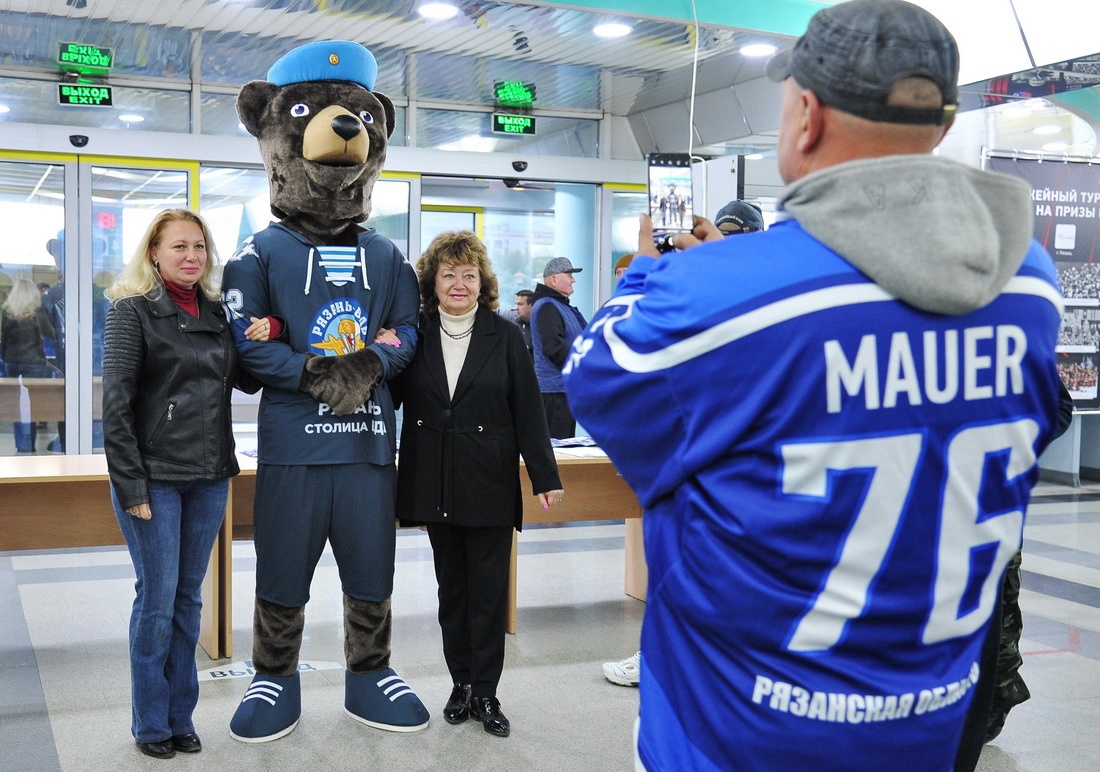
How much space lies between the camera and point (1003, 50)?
6.04 meters

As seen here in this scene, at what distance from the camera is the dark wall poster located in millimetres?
7852

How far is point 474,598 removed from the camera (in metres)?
3.47

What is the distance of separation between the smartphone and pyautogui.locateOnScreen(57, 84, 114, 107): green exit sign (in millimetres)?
7752

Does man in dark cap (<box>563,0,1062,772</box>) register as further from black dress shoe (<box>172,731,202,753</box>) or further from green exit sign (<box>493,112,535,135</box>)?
green exit sign (<box>493,112,535,135</box>)

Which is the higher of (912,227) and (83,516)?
(912,227)

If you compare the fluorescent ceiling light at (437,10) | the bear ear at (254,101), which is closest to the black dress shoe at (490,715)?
the bear ear at (254,101)

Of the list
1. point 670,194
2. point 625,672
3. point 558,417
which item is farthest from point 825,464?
point 558,417

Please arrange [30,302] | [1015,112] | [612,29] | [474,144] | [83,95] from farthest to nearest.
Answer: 1. [474,144]
2. [1015,112]
3. [83,95]
4. [30,302]
5. [612,29]

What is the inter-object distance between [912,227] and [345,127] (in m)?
2.49

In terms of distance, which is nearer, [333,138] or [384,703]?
[333,138]

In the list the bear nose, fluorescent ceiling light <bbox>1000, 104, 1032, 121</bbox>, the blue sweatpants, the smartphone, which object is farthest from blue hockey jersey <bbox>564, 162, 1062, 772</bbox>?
fluorescent ceiling light <bbox>1000, 104, 1032, 121</bbox>

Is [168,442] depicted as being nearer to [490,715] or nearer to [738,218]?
[490,715]

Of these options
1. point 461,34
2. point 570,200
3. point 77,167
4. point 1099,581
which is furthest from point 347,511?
point 570,200

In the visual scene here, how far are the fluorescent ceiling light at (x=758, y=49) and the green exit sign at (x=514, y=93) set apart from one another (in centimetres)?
220
